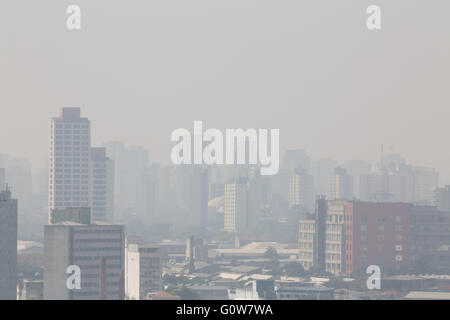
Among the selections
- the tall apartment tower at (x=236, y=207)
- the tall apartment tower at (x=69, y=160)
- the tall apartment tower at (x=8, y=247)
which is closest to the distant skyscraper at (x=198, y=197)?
the tall apartment tower at (x=236, y=207)

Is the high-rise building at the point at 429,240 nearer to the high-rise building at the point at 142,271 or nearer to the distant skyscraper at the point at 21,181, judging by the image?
the high-rise building at the point at 142,271

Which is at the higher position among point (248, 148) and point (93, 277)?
point (248, 148)

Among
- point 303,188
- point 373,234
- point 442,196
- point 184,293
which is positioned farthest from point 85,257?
point 303,188

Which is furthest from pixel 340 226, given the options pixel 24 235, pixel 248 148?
pixel 24 235

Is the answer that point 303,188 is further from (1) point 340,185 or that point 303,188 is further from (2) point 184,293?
(2) point 184,293

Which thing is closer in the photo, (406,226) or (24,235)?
(406,226)

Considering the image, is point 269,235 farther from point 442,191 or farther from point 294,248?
point 442,191
